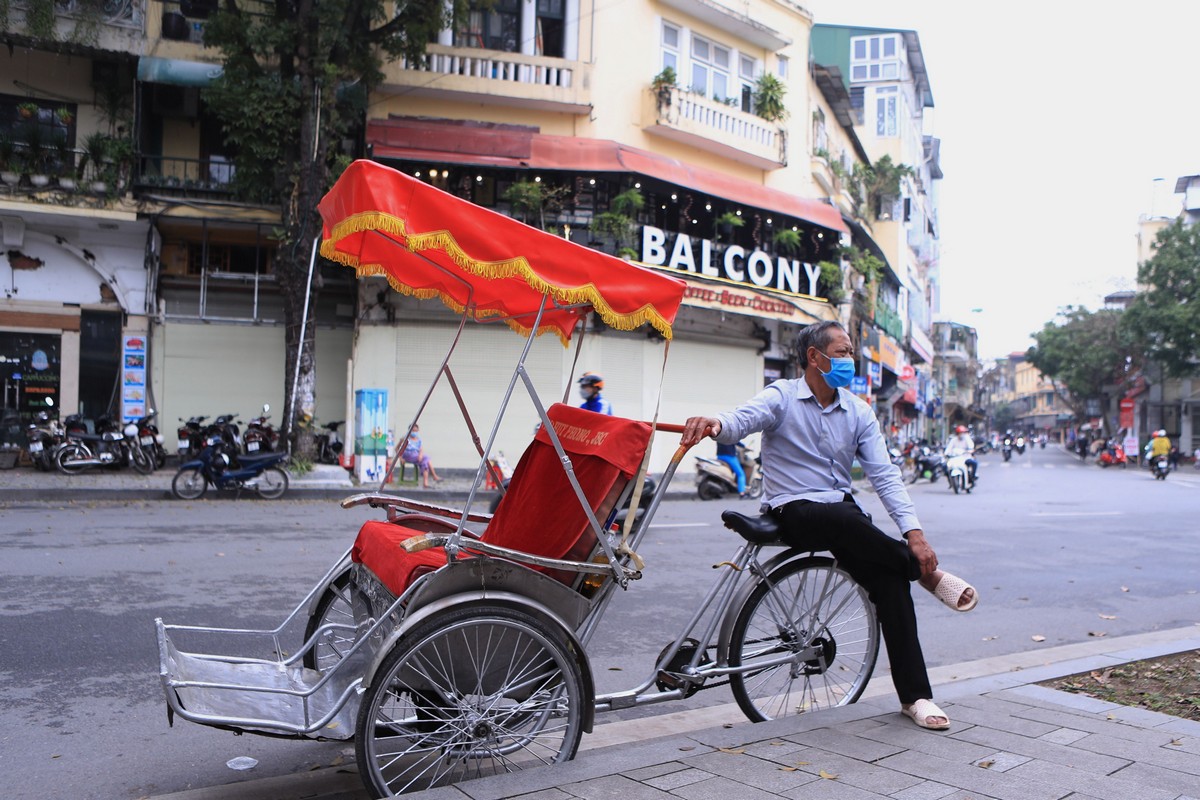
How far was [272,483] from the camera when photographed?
47.5 feet

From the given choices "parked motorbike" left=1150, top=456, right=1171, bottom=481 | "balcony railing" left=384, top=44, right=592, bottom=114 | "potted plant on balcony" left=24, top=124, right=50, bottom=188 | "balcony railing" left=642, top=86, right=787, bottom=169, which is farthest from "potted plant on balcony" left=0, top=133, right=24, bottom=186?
"parked motorbike" left=1150, top=456, right=1171, bottom=481

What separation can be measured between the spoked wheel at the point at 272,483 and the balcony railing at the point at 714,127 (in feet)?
35.5

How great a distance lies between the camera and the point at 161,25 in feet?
58.8

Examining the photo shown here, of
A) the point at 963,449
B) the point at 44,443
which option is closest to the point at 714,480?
the point at 963,449

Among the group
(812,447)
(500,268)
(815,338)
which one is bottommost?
(812,447)

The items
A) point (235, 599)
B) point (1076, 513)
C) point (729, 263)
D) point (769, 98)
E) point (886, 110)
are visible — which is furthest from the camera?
point (886, 110)

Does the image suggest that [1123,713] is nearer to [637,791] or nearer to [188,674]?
[637,791]

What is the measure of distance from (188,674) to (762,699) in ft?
7.59

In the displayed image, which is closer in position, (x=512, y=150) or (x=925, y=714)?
(x=925, y=714)

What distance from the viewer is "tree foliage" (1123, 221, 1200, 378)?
4194 cm

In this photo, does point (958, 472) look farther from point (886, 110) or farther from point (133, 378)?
point (886, 110)

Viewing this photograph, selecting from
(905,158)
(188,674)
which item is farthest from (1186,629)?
(905,158)

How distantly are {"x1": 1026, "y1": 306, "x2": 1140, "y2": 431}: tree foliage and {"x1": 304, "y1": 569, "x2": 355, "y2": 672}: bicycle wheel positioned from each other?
49268mm

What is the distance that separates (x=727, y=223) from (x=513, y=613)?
19084 millimetres
